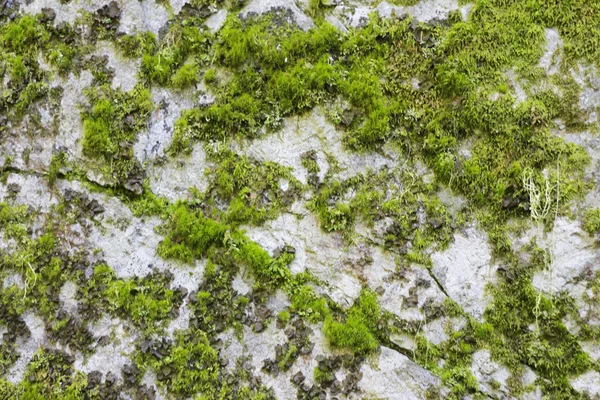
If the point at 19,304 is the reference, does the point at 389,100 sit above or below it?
above

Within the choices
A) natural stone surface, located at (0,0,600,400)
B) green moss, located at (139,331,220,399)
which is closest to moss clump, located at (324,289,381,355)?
natural stone surface, located at (0,0,600,400)

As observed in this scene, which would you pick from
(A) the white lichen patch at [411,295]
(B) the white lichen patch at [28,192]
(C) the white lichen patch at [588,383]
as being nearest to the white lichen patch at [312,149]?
(A) the white lichen patch at [411,295]

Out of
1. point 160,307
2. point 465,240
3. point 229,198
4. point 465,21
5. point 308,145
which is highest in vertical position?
point 465,21

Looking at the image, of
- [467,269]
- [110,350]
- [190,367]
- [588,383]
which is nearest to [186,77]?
[110,350]

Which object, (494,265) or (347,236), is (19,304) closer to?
(347,236)

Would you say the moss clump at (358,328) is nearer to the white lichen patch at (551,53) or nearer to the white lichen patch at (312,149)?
the white lichen patch at (312,149)

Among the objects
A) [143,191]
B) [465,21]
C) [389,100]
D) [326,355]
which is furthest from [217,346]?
[465,21]
